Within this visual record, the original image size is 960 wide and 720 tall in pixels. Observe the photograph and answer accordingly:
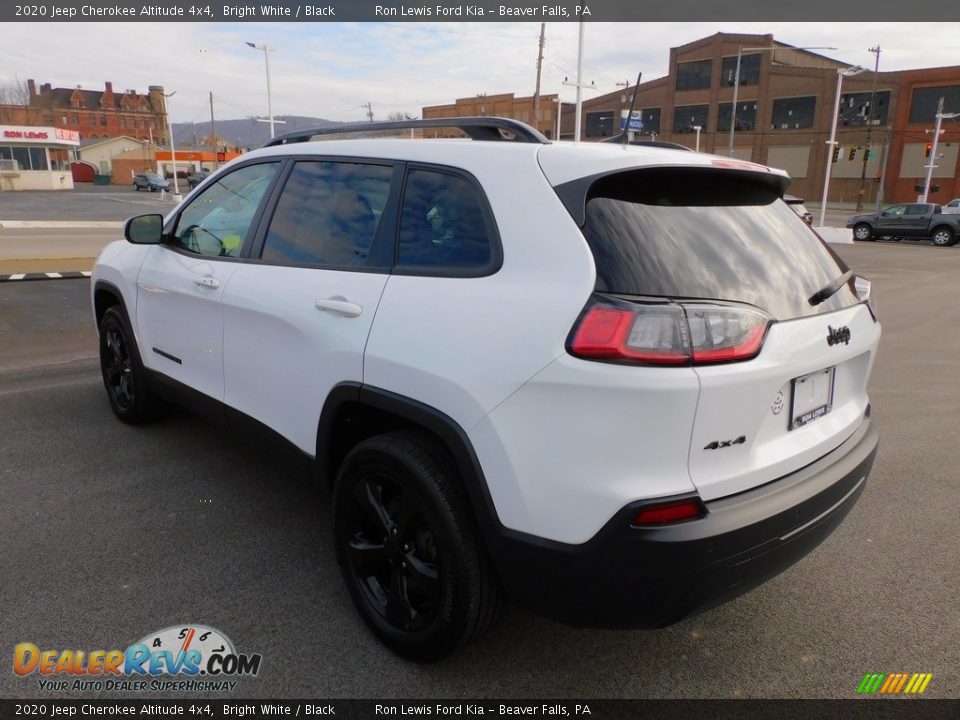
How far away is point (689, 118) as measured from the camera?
69000mm

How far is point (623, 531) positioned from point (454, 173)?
132 cm

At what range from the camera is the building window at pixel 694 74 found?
219ft

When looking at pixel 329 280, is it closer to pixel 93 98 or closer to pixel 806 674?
pixel 806 674

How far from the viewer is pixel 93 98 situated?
371ft

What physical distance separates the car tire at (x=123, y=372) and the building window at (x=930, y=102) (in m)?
67.8

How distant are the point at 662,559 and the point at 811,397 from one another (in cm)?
82

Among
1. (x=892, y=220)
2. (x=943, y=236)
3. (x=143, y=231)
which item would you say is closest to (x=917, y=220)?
(x=892, y=220)

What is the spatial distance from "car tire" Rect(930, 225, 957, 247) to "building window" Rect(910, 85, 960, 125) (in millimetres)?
38524

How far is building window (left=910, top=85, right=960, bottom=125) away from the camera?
183 ft

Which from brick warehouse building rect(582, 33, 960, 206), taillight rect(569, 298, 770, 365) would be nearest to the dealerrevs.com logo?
taillight rect(569, 298, 770, 365)

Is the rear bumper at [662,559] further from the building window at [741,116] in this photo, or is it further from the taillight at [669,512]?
the building window at [741,116]

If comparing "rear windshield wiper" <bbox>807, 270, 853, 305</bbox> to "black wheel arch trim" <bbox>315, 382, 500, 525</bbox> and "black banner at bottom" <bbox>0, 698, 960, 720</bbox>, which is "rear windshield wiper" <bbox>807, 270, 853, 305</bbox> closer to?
"black wheel arch trim" <bbox>315, 382, 500, 525</bbox>

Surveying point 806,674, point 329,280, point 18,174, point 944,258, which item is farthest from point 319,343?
point 18,174

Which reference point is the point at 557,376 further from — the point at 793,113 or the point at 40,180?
the point at 793,113
